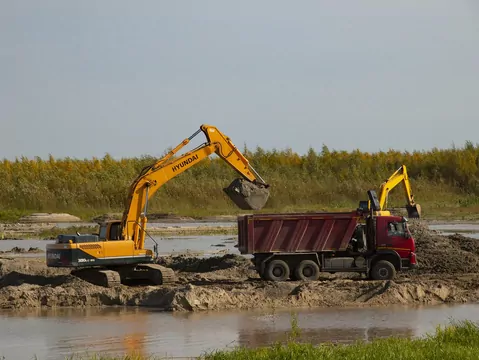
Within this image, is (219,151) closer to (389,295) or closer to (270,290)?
(270,290)

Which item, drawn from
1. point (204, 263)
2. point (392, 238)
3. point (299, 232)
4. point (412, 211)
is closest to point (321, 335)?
point (299, 232)

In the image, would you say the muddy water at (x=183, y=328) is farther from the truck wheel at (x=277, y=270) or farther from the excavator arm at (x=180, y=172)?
the truck wheel at (x=277, y=270)

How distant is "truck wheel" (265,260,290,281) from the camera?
27.6 meters

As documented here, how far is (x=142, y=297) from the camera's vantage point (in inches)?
974

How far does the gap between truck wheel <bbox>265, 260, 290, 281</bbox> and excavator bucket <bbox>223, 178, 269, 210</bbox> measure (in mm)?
1691

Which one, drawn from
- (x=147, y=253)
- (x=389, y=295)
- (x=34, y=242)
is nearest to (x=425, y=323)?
(x=389, y=295)

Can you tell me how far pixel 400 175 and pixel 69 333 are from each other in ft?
53.2

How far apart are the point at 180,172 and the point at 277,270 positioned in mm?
3794

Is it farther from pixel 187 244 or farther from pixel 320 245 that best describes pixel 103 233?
pixel 187 244

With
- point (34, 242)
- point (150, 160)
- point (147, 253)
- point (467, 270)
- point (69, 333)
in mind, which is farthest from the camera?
point (150, 160)

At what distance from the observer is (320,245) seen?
27.6 meters

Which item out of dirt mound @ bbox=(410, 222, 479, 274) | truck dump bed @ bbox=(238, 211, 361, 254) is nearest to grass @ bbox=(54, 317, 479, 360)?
truck dump bed @ bbox=(238, 211, 361, 254)

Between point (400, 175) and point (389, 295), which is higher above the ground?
point (400, 175)

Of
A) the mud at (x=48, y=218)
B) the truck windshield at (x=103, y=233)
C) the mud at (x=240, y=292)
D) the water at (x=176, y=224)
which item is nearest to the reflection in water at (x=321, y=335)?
the mud at (x=240, y=292)
